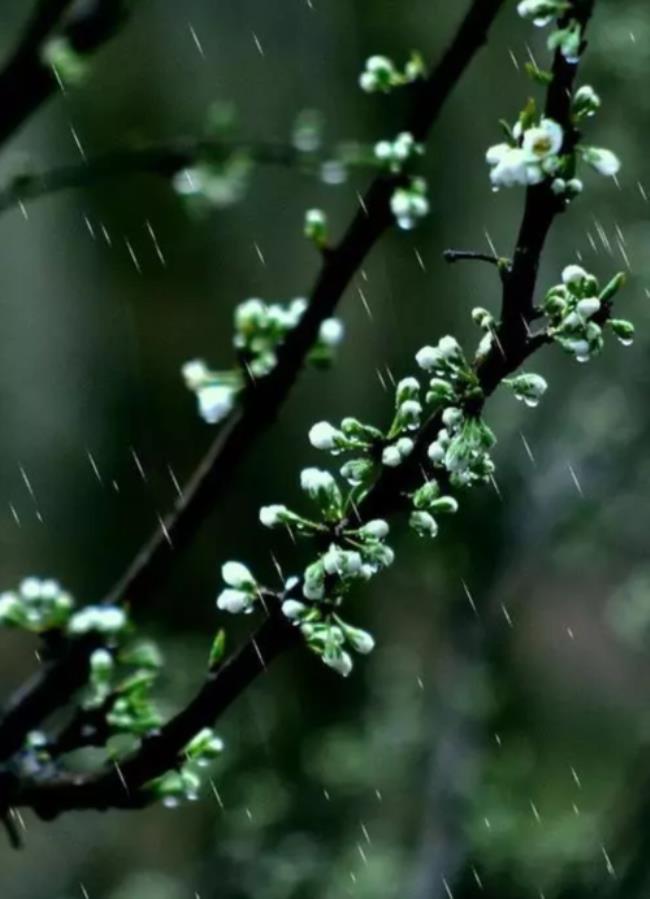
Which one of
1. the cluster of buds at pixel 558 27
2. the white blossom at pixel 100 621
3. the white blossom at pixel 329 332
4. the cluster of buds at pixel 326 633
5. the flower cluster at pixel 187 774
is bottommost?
the flower cluster at pixel 187 774

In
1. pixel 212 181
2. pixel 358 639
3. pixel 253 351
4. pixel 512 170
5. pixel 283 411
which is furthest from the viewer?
pixel 283 411

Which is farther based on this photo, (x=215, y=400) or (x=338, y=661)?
(x=215, y=400)

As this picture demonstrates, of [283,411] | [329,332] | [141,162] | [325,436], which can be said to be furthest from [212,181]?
[283,411]

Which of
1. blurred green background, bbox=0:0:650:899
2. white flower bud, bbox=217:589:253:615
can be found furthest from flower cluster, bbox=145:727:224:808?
blurred green background, bbox=0:0:650:899

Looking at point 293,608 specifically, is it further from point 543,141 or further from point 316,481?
point 543,141

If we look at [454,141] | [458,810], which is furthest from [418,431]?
[454,141]

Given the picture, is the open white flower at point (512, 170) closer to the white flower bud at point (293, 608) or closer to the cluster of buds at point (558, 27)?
the cluster of buds at point (558, 27)

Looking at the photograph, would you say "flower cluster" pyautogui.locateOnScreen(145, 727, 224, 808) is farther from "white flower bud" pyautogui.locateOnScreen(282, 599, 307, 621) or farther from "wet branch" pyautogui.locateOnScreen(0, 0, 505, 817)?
"white flower bud" pyautogui.locateOnScreen(282, 599, 307, 621)

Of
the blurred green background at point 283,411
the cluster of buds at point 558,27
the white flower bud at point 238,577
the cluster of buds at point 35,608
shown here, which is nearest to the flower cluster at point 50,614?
the cluster of buds at point 35,608
